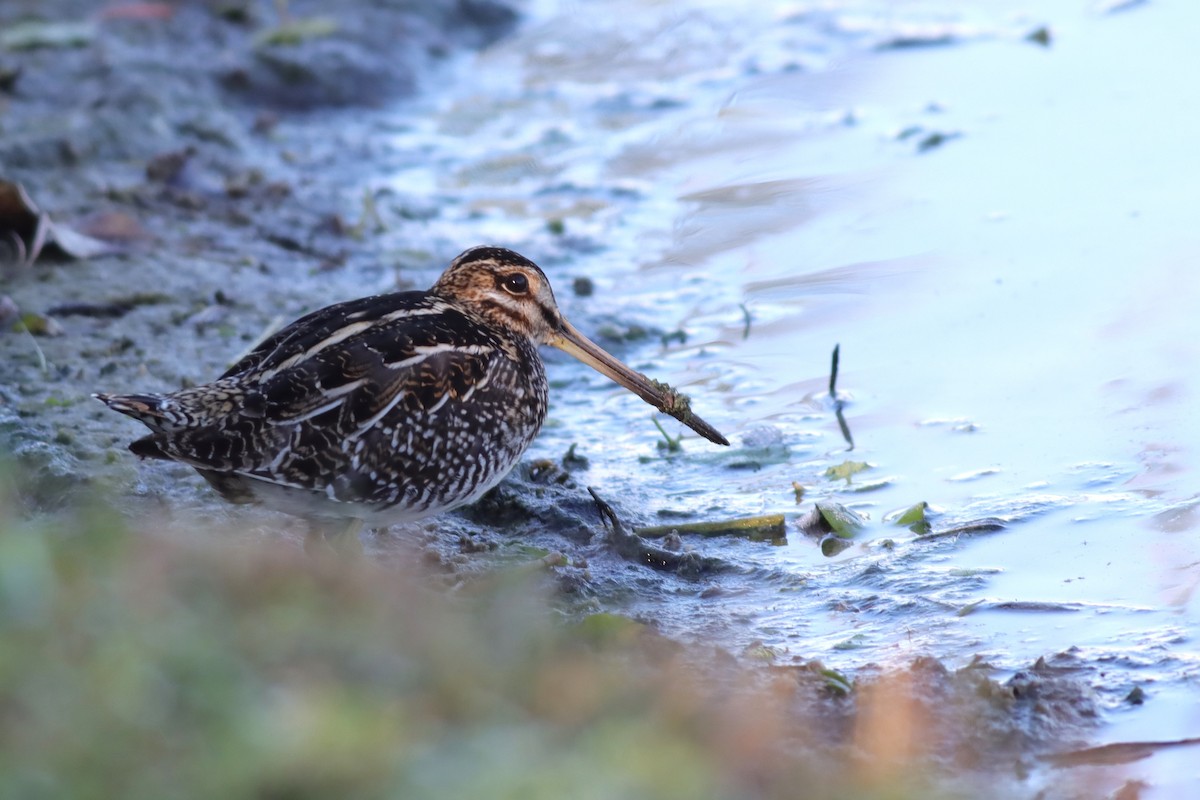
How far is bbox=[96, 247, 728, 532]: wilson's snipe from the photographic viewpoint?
4.42m

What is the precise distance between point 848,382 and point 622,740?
12.6ft

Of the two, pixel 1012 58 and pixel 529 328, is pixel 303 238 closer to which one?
pixel 529 328

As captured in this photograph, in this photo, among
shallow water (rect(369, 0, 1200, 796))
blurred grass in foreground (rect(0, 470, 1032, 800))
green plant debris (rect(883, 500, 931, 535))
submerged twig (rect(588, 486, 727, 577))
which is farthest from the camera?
green plant debris (rect(883, 500, 931, 535))

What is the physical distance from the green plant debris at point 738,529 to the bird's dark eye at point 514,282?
92cm

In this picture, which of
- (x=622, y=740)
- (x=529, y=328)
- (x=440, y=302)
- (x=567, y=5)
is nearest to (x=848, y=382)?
(x=529, y=328)

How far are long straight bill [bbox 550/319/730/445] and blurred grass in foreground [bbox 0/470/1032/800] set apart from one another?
5.56 feet

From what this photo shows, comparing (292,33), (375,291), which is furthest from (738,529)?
(292,33)

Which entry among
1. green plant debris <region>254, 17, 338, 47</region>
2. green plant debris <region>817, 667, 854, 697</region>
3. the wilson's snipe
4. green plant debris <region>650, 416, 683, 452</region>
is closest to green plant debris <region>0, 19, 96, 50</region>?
green plant debris <region>254, 17, 338, 47</region>

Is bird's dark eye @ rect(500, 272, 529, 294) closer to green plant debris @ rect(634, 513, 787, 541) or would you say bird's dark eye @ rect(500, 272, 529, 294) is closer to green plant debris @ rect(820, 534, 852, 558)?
green plant debris @ rect(634, 513, 787, 541)

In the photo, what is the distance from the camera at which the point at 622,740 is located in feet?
8.71

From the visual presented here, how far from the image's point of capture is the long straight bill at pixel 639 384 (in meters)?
5.30

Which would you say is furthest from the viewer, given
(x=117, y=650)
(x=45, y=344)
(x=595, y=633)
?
(x=45, y=344)

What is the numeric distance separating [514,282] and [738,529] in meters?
1.14

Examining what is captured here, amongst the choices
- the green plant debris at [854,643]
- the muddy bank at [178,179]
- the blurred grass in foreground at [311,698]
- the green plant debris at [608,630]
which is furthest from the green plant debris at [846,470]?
the muddy bank at [178,179]
